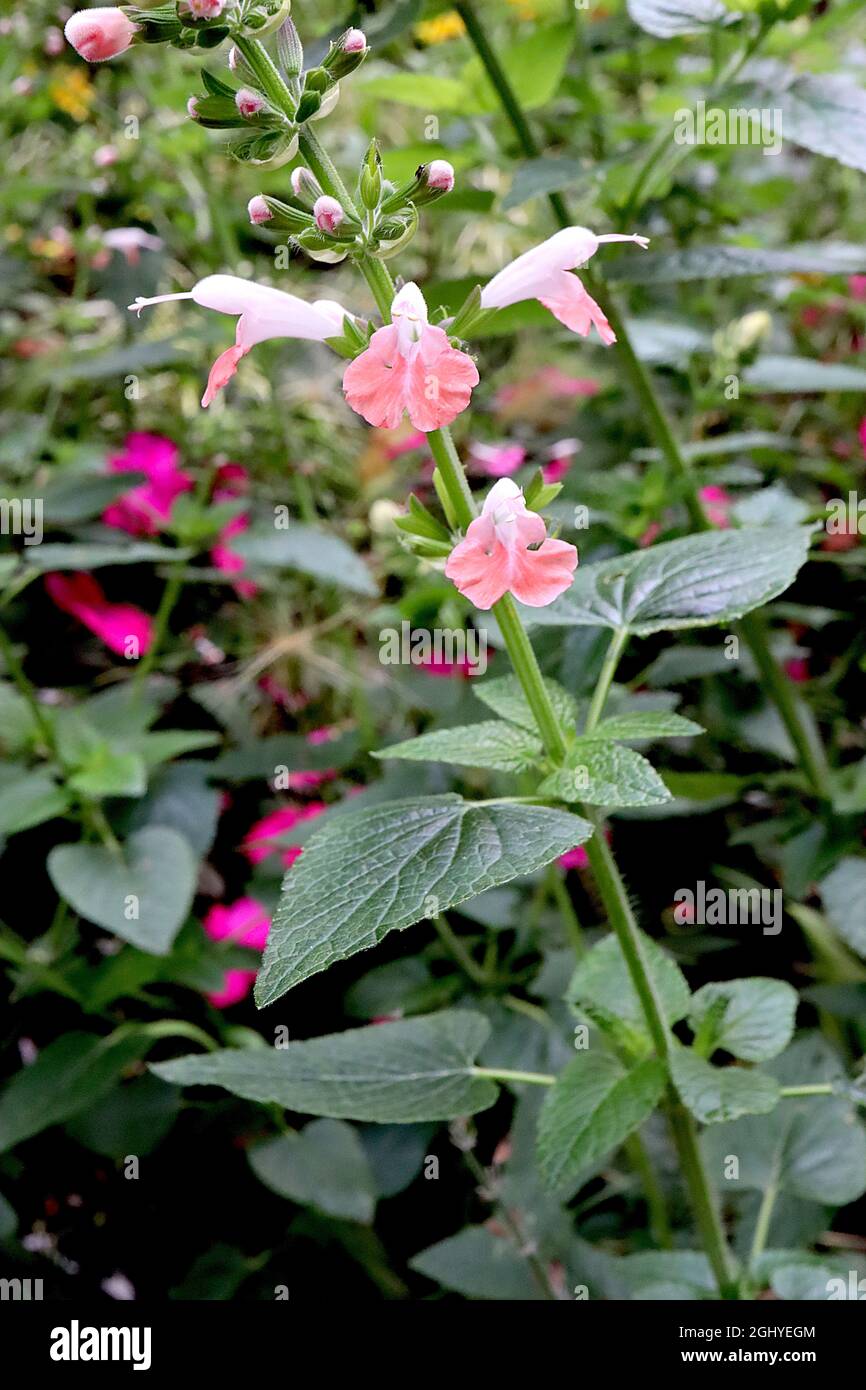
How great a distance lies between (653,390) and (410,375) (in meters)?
0.51

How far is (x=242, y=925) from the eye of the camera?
93 cm

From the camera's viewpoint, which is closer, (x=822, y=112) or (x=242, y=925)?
(x=822, y=112)

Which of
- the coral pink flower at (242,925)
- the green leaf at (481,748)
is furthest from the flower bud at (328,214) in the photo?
the coral pink flower at (242,925)

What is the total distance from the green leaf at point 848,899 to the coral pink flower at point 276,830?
401mm

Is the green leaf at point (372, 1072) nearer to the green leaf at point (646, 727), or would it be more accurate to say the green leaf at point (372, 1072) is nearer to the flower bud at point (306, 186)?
the green leaf at point (646, 727)

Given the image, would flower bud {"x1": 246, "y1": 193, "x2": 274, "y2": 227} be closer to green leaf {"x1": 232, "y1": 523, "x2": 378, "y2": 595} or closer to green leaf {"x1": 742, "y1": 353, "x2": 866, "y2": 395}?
green leaf {"x1": 232, "y1": 523, "x2": 378, "y2": 595}

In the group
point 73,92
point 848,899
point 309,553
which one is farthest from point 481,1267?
point 73,92

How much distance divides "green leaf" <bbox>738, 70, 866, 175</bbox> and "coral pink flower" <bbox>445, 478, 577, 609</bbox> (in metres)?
0.43

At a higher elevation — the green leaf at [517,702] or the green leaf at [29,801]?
the green leaf at [517,702]

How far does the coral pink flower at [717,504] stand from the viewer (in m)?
1.00

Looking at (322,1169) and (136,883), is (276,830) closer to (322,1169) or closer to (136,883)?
(136,883)

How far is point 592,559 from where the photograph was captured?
87 cm

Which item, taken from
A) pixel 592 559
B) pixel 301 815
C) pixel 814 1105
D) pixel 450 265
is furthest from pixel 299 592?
pixel 814 1105

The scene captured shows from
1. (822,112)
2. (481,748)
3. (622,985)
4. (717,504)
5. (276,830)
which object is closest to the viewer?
(481,748)
